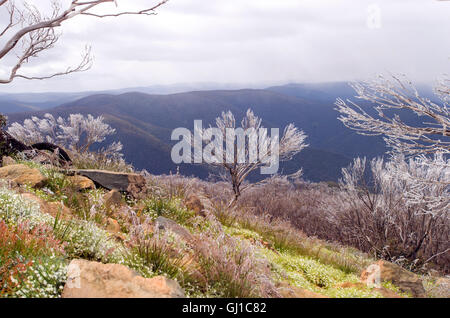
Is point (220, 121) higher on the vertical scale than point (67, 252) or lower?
higher

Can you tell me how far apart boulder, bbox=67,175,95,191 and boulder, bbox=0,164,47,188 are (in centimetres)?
61

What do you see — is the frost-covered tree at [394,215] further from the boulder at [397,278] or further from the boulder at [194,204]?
the boulder at [397,278]

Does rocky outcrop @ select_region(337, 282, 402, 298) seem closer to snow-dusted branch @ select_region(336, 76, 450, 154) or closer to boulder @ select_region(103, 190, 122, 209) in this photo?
snow-dusted branch @ select_region(336, 76, 450, 154)

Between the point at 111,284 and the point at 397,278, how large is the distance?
4702 mm

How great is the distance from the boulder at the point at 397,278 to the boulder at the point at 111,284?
3.78 meters

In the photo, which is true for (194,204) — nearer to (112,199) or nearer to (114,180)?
(114,180)

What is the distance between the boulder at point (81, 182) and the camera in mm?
7861

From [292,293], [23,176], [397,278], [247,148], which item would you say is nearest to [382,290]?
[397,278]

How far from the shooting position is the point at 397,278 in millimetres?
5832
